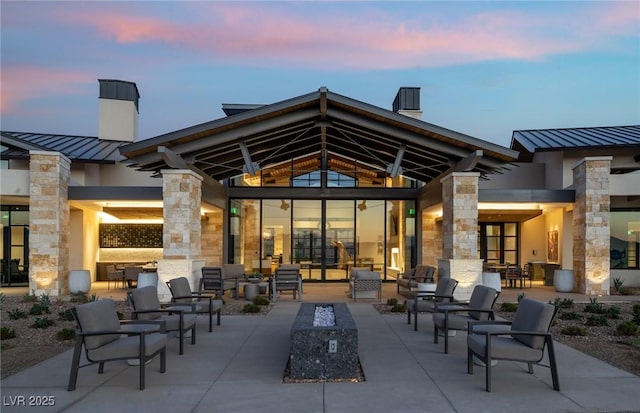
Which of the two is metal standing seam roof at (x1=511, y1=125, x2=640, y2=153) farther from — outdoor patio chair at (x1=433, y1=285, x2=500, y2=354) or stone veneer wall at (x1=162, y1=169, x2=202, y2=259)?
stone veneer wall at (x1=162, y1=169, x2=202, y2=259)

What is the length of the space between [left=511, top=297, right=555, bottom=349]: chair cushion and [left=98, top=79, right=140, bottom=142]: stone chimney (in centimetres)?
1858

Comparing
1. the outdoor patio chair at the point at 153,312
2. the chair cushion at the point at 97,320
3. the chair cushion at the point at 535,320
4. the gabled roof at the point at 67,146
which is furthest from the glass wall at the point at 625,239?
the chair cushion at the point at 97,320

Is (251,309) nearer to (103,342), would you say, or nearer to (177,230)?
(177,230)

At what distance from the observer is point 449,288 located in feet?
29.8

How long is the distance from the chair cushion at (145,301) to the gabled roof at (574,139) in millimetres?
13796

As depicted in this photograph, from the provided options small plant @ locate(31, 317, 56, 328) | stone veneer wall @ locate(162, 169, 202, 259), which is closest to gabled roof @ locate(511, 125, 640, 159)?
stone veneer wall @ locate(162, 169, 202, 259)

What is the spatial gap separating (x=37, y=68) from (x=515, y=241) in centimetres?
1859

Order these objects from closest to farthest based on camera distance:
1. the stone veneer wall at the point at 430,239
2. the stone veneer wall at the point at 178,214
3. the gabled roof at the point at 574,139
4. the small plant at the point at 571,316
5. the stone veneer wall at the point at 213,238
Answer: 1. the small plant at the point at 571,316
2. the stone veneer wall at the point at 178,214
3. the gabled roof at the point at 574,139
4. the stone veneer wall at the point at 213,238
5. the stone veneer wall at the point at 430,239

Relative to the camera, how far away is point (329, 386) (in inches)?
214

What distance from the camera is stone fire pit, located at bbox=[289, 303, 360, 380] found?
222 inches

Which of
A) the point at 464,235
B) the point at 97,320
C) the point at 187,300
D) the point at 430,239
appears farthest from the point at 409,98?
the point at 97,320

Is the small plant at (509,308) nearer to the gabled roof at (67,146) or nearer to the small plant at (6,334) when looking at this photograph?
the small plant at (6,334)

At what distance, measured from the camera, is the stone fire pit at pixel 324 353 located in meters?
5.63

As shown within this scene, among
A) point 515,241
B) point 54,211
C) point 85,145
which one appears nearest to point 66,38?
point 54,211
